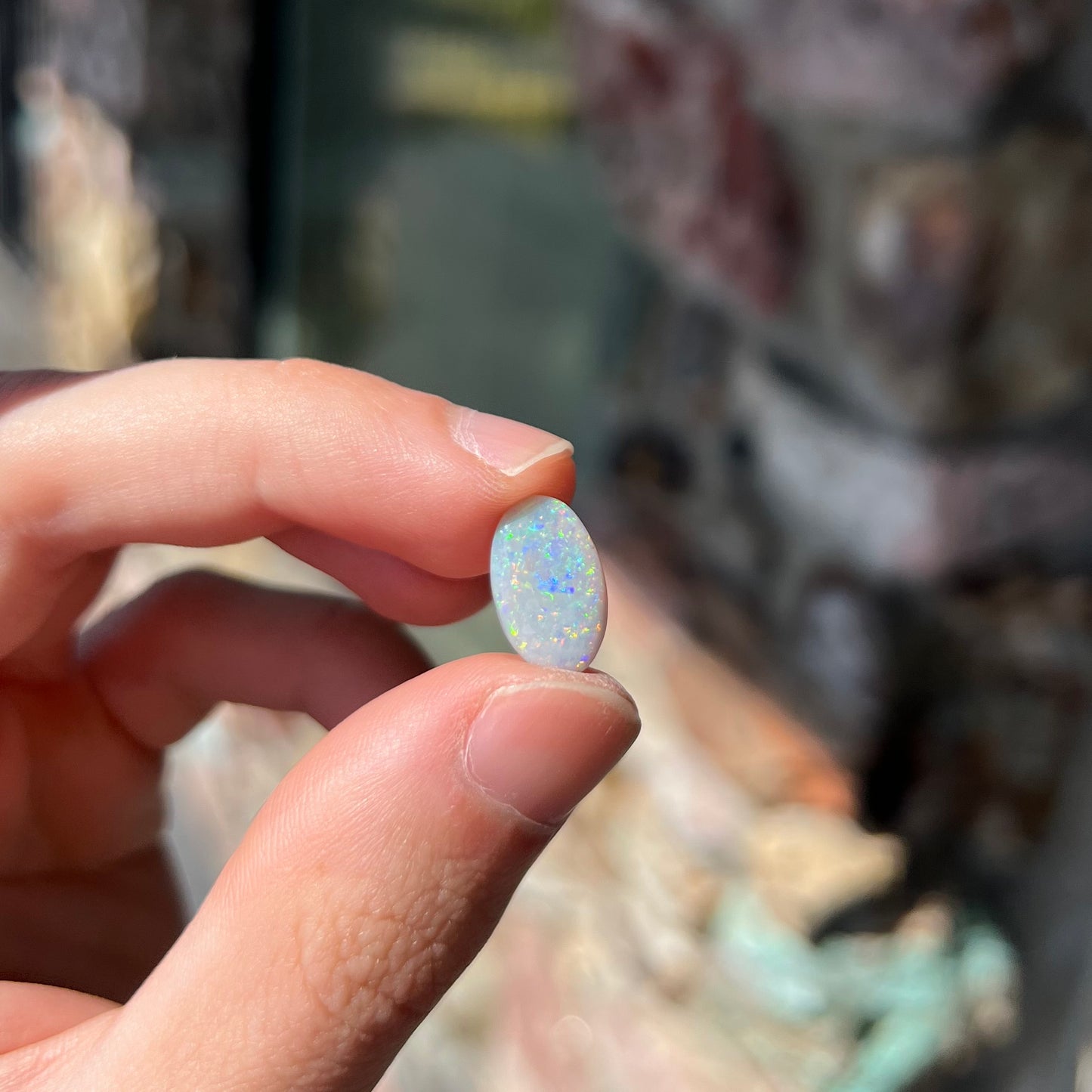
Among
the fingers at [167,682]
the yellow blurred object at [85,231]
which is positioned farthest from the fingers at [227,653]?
the yellow blurred object at [85,231]

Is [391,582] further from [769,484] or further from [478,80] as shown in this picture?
[478,80]

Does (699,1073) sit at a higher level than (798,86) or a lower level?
lower

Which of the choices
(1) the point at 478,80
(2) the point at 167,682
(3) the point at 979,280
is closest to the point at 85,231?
(1) the point at 478,80

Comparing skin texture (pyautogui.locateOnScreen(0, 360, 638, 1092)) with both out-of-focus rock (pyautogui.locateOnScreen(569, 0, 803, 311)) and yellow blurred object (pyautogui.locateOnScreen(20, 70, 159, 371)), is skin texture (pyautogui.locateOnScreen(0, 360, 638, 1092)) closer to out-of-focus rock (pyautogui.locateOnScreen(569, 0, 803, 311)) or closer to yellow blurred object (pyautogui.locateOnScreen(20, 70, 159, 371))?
out-of-focus rock (pyautogui.locateOnScreen(569, 0, 803, 311))

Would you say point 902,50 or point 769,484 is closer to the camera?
point 902,50

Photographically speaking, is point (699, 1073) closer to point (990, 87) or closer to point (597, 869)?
point (597, 869)

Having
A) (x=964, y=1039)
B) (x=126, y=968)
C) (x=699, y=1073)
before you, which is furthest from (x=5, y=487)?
(x=964, y=1039)
